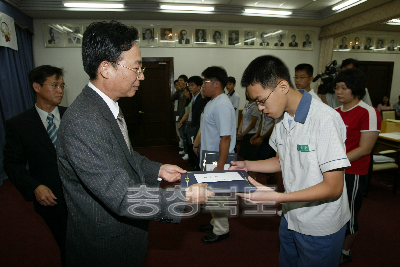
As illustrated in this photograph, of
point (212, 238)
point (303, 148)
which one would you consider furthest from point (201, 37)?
point (303, 148)

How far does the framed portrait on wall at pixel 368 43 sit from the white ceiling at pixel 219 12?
1924 millimetres

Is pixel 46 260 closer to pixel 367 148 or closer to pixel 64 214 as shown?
pixel 64 214

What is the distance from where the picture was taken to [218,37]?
20.3 ft

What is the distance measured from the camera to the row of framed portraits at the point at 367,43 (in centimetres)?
677

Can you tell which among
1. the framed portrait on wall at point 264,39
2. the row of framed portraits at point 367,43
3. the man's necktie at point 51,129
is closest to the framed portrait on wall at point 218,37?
the framed portrait on wall at point 264,39

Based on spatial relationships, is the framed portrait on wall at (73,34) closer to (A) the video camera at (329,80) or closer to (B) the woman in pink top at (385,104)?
(A) the video camera at (329,80)

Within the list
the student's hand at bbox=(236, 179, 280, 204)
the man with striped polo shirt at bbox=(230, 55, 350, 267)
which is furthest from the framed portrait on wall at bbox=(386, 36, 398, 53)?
the student's hand at bbox=(236, 179, 280, 204)

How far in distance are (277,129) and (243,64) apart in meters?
5.41

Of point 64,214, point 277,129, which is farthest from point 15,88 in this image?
point 277,129

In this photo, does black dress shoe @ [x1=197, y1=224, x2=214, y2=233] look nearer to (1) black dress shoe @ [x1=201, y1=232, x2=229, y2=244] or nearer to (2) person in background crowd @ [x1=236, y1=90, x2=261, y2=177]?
(1) black dress shoe @ [x1=201, y1=232, x2=229, y2=244]

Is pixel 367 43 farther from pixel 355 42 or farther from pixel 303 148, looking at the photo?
pixel 303 148

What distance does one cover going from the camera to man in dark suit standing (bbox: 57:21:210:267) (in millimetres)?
884

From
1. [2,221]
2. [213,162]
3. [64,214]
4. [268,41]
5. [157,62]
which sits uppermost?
[268,41]

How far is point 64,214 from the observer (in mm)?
1638
